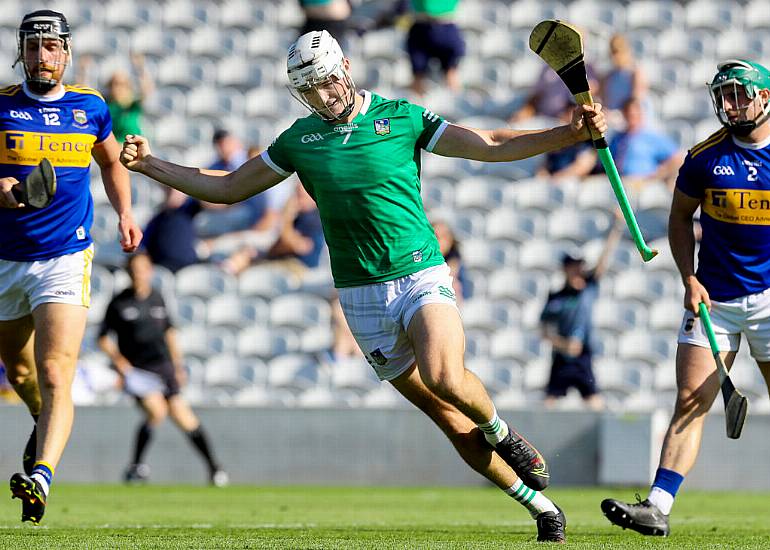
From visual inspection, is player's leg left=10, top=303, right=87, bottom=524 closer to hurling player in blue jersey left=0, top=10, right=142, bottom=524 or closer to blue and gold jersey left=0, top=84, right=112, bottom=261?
hurling player in blue jersey left=0, top=10, right=142, bottom=524

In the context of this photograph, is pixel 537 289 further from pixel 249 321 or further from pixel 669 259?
pixel 249 321

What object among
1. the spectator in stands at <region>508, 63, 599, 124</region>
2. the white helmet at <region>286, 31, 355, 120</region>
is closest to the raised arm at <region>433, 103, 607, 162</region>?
the white helmet at <region>286, 31, 355, 120</region>

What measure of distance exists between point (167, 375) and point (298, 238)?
2493mm

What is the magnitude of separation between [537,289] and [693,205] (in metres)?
7.24

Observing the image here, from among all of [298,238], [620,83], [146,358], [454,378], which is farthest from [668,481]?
[620,83]

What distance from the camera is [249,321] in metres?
14.3

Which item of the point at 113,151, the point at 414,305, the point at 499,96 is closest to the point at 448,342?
the point at 414,305

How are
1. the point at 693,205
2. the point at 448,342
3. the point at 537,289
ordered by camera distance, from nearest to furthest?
the point at 448,342 < the point at 693,205 < the point at 537,289

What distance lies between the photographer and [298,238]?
14.3 m

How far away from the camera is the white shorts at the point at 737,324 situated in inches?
271

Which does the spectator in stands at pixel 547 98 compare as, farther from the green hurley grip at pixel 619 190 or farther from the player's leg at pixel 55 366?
the player's leg at pixel 55 366

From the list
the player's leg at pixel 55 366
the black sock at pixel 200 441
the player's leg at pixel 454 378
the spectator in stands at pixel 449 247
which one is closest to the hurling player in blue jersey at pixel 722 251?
the player's leg at pixel 454 378

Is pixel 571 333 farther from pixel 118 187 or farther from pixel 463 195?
pixel 118 187

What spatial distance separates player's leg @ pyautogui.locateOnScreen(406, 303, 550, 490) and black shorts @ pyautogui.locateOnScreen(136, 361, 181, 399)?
6.49 metres
